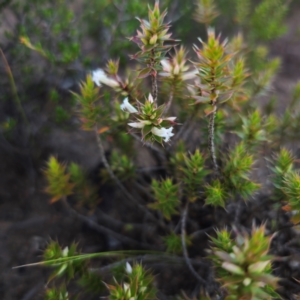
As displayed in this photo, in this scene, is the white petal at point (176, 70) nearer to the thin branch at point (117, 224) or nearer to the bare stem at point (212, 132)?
the bare stem at point (212, 132)

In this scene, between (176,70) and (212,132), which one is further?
(176,70)

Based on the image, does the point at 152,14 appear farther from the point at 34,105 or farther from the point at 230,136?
the point at 34,105

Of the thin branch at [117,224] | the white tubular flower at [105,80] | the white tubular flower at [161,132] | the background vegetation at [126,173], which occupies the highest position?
the white tubular flower at [105,80]

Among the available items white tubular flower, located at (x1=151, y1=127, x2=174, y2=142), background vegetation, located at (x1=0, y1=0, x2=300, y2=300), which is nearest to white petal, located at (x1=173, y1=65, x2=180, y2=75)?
background vegetation, located at (x1=0, y1=0, x2=300, y2=300)

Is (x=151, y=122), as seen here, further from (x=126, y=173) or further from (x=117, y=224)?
(x=117, y=224)

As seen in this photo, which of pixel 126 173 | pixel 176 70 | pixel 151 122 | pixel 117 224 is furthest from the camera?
pixel 117 224

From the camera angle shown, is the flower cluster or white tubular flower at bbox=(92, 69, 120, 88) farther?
white tubular flower at bbox=(92, 69, 120, 88)

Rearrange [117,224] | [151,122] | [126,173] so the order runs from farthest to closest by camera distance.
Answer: [117,224] < [126,173] < [151,122]

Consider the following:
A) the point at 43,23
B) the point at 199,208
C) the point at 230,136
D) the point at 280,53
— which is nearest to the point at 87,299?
the point at 199,208

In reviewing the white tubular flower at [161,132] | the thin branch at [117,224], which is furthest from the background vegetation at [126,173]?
the white tubular flower at [161,132]

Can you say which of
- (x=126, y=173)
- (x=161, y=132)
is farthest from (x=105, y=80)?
(x=126, y=173)

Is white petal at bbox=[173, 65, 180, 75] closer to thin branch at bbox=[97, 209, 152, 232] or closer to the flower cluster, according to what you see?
the flower cluster
